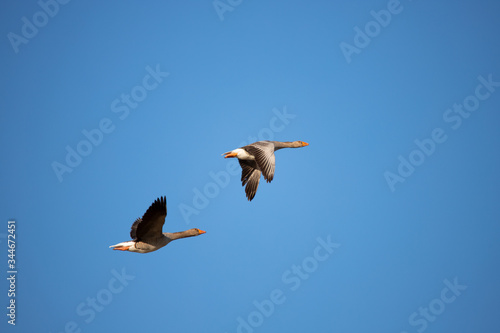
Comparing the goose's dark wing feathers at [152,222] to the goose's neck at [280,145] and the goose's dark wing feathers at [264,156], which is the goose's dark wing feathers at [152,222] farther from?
the goose's neck at [280,145]

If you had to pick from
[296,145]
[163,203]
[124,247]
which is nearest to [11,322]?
[124,247]

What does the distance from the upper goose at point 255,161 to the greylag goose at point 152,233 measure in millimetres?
3898

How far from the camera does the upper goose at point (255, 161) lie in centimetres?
2798

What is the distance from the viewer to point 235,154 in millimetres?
29844

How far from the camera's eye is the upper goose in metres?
28.0

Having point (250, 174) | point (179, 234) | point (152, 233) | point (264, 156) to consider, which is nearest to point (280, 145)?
point (250, 174)

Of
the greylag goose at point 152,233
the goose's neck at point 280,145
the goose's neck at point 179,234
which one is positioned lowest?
the goose's neck at point 179,234

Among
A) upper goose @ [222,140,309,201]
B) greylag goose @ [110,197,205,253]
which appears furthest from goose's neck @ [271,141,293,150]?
greylag goose @ [110,197,205,253]

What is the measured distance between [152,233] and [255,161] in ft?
21.9

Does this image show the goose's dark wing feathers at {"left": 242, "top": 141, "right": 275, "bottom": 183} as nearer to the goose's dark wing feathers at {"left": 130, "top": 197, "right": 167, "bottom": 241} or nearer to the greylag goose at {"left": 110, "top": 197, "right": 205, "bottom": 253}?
the greylag goose at {"left": 110, "top": 197, "right": 205, "bottom": 253}

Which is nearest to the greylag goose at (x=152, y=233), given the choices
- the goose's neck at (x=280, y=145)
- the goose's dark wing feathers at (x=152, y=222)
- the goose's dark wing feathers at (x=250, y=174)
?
the goose's dark wing feathers at (x=152, y=222)

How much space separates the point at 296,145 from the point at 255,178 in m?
3.83

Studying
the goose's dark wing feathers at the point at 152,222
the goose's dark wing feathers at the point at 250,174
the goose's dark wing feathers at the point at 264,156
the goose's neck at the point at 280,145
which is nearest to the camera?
the goose's dark wing feathers at the point at 152,222

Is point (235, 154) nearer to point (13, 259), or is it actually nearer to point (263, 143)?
point (263, 143)
